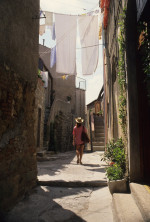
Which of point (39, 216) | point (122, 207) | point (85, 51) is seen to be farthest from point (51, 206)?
point (85, 51)

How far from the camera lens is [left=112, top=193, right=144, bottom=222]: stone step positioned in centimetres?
208

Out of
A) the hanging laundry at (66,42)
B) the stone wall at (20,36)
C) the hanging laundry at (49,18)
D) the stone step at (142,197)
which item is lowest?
the stone step at (142,197)

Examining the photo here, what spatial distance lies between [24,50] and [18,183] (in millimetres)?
2314

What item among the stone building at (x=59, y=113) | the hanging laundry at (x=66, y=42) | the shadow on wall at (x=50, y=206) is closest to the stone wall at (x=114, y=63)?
the hanging laundry at (x=66, y=42)

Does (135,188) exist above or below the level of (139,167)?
below

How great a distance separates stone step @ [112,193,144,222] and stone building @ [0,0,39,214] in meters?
1.53

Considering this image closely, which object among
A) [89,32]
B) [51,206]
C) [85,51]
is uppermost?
[89,32]

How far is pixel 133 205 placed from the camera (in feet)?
8.02

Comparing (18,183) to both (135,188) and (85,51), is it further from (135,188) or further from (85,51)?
(85,51)

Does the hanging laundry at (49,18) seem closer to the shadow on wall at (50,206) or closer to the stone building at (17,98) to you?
the stone building at (17,98)

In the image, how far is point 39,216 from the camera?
8.77ft

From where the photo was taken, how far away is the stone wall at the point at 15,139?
284cm

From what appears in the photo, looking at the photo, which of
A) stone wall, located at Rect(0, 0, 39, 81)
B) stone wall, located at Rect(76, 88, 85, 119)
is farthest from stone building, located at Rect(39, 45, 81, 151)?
stone wall, located at Rect(0, 0, 39, 81)

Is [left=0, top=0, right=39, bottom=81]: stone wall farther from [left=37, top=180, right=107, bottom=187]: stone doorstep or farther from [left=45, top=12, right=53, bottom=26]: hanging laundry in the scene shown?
[left=45, top=12, right=53, bottom=26]: hanging laundry
